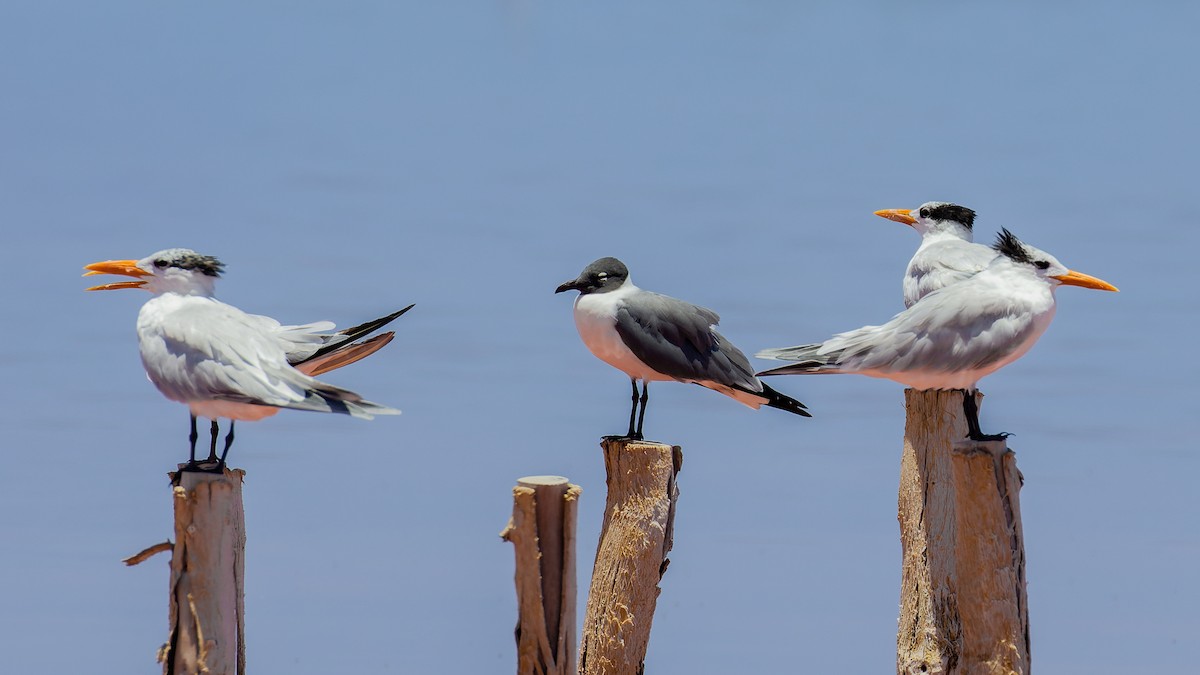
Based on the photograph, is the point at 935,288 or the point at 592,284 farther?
the point at 935,288

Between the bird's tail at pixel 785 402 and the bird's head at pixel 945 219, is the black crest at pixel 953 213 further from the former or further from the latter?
the bird's tail at pixel 785 402

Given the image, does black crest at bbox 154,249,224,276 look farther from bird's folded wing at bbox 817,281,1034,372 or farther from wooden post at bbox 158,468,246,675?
bird's folded wing at bbox 817,281,1034,372

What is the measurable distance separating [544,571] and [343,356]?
85.7 inches

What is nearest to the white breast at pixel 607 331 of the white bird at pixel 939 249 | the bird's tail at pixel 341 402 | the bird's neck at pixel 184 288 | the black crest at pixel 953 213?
the bird's tail at pixel 341 402

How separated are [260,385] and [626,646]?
280cm

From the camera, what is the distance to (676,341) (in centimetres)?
1005

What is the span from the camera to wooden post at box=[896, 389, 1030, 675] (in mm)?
8867

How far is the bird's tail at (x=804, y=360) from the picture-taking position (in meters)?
9.70

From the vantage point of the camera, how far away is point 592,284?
10.2 m

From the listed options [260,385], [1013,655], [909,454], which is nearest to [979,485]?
[1013,655]

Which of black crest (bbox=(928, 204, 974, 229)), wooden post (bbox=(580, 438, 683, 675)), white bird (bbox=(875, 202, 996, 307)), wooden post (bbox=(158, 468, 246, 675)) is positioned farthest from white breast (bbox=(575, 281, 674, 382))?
black crest (bbox=(928, 204, 974, 229))

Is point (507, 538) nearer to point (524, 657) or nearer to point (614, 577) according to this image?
Answer: point (524, 657)

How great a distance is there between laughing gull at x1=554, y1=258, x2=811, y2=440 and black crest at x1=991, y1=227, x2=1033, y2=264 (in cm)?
161

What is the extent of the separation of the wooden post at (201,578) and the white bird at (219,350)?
0.91ft
